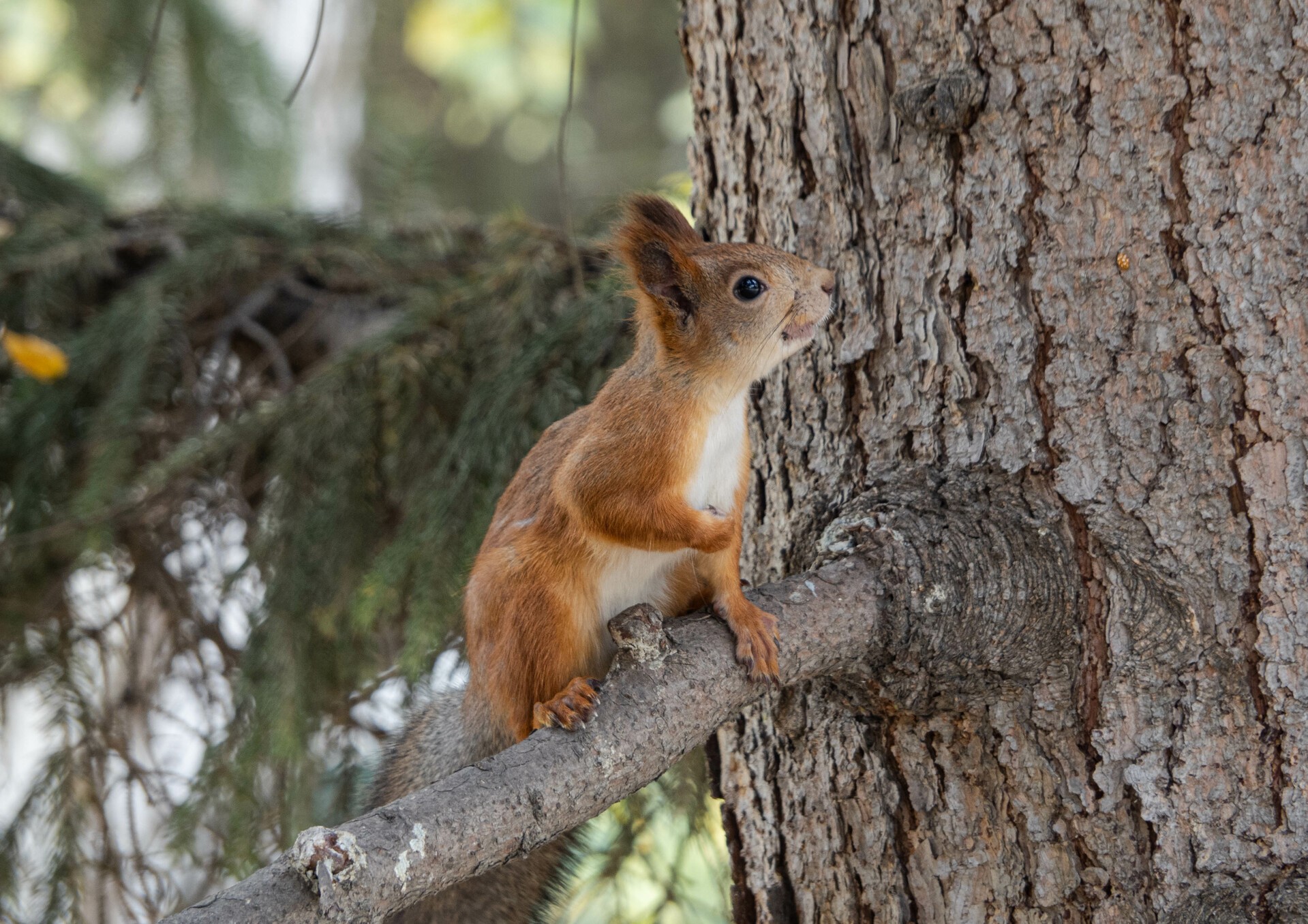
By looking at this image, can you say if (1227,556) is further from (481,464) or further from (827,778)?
(481,464)

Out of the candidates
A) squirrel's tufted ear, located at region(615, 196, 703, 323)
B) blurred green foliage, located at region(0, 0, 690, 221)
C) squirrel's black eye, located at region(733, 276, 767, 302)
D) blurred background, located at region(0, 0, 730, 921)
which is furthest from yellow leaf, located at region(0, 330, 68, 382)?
squirrel's black eye, located at region(733, 276, 767, 302)

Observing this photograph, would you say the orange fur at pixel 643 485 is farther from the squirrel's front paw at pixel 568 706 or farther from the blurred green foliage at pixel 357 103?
the blurred green foliage at pixel 357 103

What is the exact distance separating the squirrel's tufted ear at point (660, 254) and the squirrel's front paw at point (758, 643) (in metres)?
0.39

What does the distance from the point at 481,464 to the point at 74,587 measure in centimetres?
69

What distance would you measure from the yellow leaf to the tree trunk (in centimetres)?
109

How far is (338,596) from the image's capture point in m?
1.47

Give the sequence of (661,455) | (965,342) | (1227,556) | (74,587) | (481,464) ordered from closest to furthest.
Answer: (1227,556) → (965,342) → (661,455) → (481,464) → (74,587)

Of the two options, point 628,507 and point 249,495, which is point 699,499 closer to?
point 628,507

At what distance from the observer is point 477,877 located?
1.16 meters

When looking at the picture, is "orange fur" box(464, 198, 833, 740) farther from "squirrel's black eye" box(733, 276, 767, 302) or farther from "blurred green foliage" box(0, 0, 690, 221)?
"blurred green foliage" box(0, 0, 690, 221)

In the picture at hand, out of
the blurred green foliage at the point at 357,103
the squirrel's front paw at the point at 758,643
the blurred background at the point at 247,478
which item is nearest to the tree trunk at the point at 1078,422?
the squirrel's front paw at the point at 758,643

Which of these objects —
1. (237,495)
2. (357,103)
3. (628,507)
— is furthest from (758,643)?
(357,103)

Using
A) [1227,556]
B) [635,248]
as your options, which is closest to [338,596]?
[635,248]

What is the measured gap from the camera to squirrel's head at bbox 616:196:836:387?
3.86 ft
